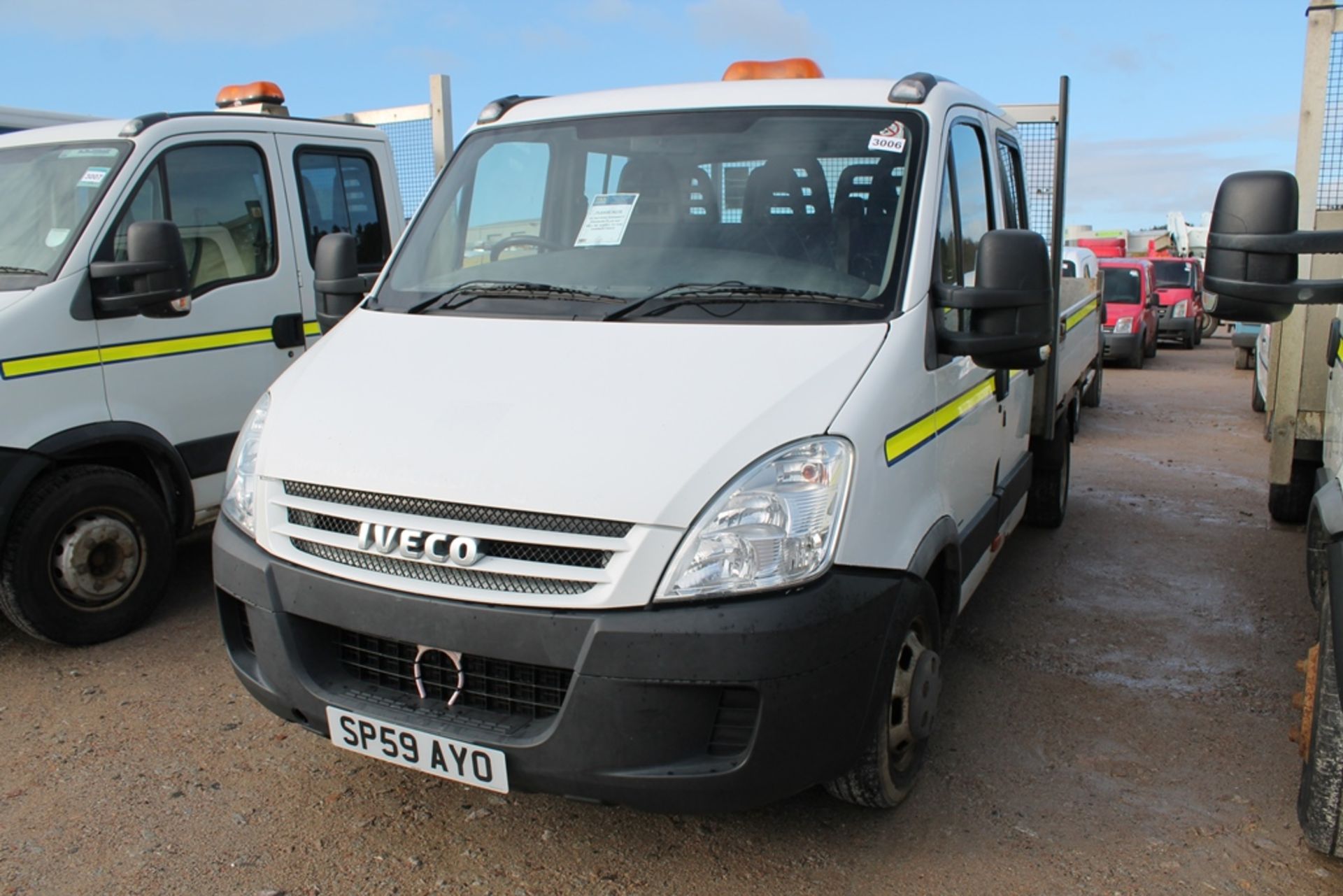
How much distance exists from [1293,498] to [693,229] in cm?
484

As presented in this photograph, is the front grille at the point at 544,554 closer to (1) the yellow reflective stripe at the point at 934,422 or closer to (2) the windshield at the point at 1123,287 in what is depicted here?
(1) the yellow reflective stripe at the point at 934,422

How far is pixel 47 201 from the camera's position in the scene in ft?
15.4

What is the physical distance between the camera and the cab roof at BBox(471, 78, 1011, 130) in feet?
11.6

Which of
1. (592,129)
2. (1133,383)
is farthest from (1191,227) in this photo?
(592,129)

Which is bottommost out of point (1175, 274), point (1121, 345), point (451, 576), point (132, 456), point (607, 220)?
point (1121, 345)

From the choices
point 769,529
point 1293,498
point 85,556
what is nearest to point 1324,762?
point 769,529

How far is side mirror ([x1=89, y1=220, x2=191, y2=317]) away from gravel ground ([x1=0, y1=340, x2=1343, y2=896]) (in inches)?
56.9

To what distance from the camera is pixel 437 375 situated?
10.0ft

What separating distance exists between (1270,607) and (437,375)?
4248 mm

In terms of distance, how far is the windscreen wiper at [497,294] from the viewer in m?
3.36

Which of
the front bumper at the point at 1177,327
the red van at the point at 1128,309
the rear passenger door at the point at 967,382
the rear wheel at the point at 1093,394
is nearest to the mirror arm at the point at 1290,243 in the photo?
the rear passenger door at the point at 967,382

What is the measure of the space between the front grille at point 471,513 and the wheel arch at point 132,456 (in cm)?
212

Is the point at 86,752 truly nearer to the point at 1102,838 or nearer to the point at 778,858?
the point at 778,858

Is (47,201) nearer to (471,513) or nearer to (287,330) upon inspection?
(287,330)
